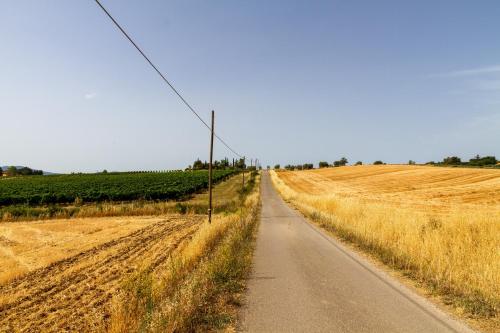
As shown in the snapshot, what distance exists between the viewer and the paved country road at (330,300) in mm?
5691

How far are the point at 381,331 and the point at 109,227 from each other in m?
23.3

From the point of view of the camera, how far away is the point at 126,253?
1688cm

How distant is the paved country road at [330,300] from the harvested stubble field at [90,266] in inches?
38.7

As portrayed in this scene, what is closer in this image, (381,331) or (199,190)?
(381,331)

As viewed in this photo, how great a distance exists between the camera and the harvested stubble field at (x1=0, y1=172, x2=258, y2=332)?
8.34 meters

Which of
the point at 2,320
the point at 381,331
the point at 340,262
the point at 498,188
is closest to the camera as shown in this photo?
Result: the point at 381,331

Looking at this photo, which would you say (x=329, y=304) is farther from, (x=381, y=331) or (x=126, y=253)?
(x=126, y=253)

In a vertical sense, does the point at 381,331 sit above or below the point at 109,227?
above

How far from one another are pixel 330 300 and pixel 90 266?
10939 mm

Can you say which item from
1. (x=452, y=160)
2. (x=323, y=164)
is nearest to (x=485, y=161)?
(x=452, y=160)

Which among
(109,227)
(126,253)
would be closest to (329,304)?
(126,253)

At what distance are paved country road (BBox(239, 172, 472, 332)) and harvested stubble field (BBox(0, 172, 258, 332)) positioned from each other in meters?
0.98

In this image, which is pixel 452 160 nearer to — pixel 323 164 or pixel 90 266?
pixel 323 164

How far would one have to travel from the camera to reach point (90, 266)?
14.3 meters
